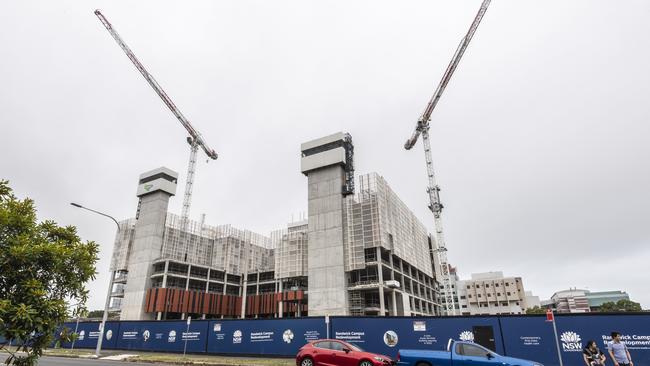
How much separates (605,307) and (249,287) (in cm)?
9341

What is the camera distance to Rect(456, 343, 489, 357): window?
43.3ft

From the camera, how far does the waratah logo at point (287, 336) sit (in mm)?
22953

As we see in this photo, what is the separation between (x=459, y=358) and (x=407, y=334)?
7.36 m

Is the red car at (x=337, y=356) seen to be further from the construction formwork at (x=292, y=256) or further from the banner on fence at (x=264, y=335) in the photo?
the construction formwork at (x=292, y=256)

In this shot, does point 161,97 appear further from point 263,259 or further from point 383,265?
point 383,265

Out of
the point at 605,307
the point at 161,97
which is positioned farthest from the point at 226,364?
the point at 605,307

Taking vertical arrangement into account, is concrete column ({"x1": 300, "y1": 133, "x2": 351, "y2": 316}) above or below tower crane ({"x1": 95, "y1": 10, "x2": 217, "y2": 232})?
below

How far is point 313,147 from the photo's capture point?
70812 mm

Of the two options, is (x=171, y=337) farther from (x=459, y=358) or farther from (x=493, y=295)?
(x=493, y=295)

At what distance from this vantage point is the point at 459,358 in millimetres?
13156

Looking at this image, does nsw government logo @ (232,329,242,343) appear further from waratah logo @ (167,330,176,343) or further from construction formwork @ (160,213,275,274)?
construction formwork @ (160,213,275,274)

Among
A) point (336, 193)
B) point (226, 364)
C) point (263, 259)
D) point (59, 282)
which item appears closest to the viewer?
point (59, 282)

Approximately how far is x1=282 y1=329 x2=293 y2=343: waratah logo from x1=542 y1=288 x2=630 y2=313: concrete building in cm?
15416

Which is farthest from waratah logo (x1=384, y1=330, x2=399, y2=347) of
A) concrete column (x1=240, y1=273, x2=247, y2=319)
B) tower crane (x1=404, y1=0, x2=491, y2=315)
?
concrete column (x1=240, y1=273, x2=247, y2=319)
